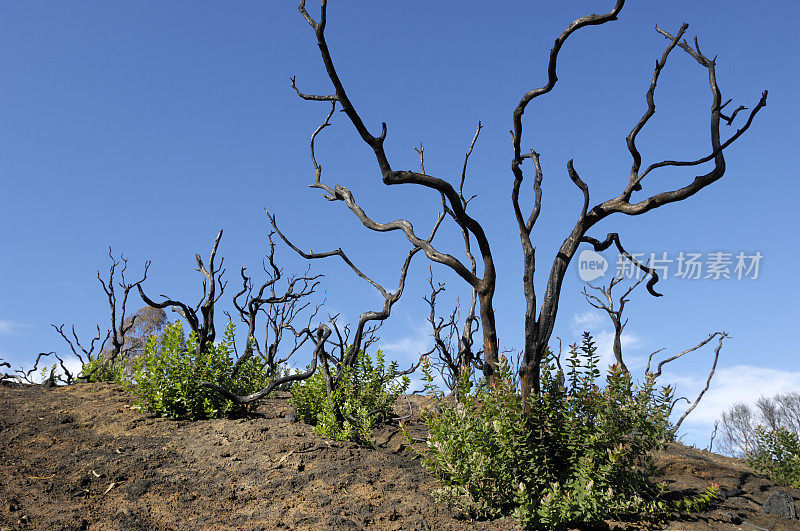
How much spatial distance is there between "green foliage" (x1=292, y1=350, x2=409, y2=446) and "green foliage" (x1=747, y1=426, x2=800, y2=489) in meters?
5.23

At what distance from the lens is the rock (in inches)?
241

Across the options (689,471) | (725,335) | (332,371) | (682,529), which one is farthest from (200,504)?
(725,335)

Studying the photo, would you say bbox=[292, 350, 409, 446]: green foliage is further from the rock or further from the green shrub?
the green shrub

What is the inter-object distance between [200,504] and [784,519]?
636 cm

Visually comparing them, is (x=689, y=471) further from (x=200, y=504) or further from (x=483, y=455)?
(x=200, y=504)

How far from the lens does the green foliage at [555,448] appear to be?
5.13 meters

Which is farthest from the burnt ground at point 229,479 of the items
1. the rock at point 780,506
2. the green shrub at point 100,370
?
the green shrub at point 100,370

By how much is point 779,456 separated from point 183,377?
28.9 feet

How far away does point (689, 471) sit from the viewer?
24.9ft

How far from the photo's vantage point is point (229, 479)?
260 inches

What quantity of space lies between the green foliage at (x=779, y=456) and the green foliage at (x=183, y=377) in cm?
779

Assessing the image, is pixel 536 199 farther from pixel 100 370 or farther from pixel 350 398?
pixel 100 370

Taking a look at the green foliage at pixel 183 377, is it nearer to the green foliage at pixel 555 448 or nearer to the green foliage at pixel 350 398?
the green foliage at pixel 350 398

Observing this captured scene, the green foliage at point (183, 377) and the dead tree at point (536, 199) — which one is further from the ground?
the dead tree at point (536, 199)
